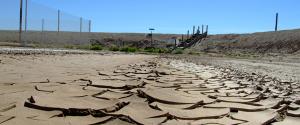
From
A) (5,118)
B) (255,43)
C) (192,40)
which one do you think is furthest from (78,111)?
(192,40)

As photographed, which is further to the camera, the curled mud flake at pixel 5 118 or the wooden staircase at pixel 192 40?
the wooden staircase at pixel 192 40

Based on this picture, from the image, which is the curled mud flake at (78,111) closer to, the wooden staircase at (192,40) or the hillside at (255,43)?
the hillside at (255,43)

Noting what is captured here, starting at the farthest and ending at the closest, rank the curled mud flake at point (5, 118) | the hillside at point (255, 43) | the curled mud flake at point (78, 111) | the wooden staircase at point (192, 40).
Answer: the wooden staircase at point (192, 40) < the hillside at point (255, 43) < the curled mud flake at point (78, 111) < the curled mud flake at point (5, 118)

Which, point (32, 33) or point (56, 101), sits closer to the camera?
point (56, 101)

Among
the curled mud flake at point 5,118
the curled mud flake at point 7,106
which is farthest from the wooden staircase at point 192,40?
the curled mud flake at point 5,118

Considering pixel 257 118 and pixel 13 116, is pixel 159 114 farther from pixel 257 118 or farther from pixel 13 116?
pixel 13 116

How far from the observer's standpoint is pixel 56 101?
139 inches

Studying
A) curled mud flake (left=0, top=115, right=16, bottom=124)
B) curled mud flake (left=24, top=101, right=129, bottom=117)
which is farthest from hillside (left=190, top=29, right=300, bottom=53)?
curled mud flake (left=0, top=115, right=16, bottom=124)

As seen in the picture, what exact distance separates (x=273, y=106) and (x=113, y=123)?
1.56m

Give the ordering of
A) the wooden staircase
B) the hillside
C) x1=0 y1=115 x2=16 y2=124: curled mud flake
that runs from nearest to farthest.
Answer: x1=0 y1=115 x2=16 y2=124: curled mud flake
the hillside
the wooden staircase

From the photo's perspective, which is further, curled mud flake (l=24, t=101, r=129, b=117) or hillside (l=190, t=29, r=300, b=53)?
hillside (l=190, t=29, r=300, b=53)

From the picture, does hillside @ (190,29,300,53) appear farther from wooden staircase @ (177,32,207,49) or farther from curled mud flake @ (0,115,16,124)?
curled mud flake @ (0,115,16,124)

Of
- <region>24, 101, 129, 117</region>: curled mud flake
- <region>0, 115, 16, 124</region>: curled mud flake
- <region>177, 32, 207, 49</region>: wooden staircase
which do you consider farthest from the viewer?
<region>177, 32, 207, 49</region>: wooden staircase

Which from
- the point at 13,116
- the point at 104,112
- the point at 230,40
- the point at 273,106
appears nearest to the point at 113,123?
the point at 104,112
